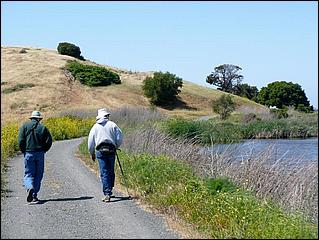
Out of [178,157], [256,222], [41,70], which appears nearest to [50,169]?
[178,157]

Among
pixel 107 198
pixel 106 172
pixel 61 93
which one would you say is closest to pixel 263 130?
pixel 106 172

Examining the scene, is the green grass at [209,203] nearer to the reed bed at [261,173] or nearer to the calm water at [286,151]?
the reed bed at [261,173]

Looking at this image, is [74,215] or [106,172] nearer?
[74,215]

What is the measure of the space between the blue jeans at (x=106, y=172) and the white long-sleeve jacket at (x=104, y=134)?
24 centimetres

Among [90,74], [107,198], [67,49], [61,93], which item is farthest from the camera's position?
[67,49]

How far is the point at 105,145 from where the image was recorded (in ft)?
43.5

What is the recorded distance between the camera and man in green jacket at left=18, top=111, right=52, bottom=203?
1292 cm

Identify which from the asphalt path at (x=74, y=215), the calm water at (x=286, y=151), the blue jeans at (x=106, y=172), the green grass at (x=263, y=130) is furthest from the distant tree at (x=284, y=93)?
the blue jeans at (x=106, y=172)

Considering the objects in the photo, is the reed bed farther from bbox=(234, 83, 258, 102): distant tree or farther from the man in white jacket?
bbox=(234, 83, 258, 102): distant tree

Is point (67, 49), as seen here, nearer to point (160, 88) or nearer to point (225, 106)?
point (160, 88)

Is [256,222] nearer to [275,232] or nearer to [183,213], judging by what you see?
[275,232]

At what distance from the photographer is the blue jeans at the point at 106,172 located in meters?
13.2

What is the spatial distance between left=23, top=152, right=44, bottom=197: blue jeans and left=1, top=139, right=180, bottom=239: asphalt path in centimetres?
40

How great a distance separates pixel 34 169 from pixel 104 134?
5.37ft
